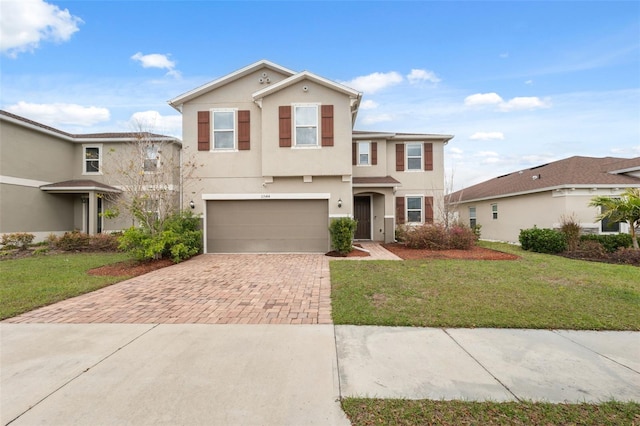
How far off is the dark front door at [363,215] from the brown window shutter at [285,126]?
6.18 metres

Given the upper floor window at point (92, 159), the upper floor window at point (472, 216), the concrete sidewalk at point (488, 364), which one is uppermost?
the upper floor window at point (92, 159)

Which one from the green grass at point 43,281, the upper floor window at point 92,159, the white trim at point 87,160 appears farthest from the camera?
the upper floor window at point 92,159

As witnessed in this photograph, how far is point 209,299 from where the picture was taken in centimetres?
562

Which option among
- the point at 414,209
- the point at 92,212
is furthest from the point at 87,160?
the point at 414,209

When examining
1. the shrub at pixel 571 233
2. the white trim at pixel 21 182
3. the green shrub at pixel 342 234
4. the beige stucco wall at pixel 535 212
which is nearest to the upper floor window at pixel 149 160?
the green shrub at pixel 342 234

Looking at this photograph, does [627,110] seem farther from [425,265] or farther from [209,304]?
[209,304]

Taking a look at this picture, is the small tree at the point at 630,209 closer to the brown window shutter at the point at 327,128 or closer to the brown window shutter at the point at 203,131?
the brown window shutter at the point at 327,128

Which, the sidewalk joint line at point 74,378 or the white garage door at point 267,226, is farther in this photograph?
the white garage door at point 267,226

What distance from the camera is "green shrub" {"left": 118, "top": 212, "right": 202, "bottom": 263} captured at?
9102 mm

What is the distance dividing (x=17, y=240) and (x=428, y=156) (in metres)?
20.3

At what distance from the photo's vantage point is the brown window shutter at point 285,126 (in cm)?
1156

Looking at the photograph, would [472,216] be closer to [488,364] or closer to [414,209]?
[414,209]

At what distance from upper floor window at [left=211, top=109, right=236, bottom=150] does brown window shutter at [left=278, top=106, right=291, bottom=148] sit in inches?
82.4

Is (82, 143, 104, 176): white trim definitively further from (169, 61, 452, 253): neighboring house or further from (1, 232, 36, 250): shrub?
(169, 61, 452, 253): neighboring house
